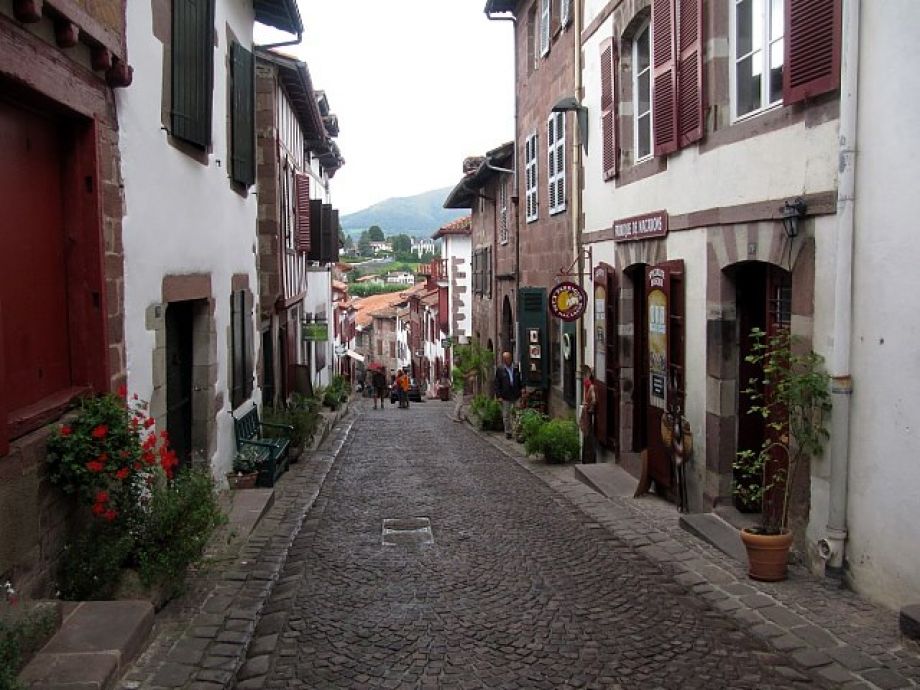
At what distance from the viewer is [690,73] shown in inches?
338

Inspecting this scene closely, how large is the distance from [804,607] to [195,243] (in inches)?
225

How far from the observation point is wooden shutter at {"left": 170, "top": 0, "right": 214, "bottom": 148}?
24.3ft

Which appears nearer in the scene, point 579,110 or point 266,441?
point 266,441

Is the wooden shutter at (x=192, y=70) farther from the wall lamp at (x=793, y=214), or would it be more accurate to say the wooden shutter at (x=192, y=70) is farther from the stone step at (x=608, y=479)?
the stone step at (x=608, y=479)

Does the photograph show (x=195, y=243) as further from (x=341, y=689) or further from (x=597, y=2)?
(x=597, y=2)

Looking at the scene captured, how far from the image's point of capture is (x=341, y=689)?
478 cm

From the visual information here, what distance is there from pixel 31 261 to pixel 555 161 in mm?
10821

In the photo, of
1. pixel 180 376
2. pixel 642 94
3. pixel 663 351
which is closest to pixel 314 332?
pixel 642 94

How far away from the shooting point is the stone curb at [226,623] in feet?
15.5

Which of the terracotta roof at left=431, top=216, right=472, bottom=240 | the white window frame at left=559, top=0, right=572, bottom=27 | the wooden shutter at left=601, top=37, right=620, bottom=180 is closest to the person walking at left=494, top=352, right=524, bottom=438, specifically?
the wooden shutter at left=601, top=37, right=620, bottom=180

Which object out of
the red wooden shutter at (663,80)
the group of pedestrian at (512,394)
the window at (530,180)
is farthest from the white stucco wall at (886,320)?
the window at (530,180)

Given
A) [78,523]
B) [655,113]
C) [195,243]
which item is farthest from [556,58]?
[78,523]

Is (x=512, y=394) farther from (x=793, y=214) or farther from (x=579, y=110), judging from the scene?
(x=793, y=214)

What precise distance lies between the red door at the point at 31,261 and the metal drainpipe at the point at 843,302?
4.78 meters
